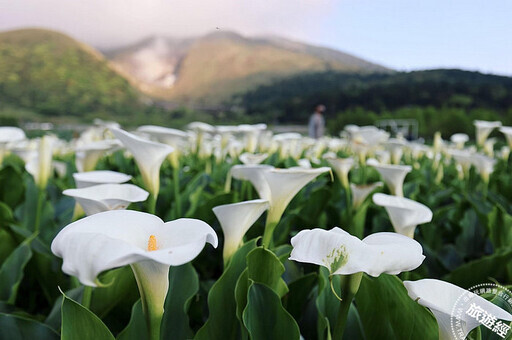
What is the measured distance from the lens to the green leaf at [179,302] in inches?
29.4

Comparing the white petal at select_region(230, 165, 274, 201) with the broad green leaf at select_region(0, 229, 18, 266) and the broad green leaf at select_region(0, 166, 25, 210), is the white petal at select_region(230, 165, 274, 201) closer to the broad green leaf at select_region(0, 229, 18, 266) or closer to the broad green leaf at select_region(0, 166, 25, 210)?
the broad green leaf at select_region(0, 229, 18, 266)

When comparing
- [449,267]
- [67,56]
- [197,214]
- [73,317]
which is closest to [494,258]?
[449,267]

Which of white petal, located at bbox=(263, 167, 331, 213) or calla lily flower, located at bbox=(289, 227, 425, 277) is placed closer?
calla lily flower, located at bbox=(289, 227, 425, 277)

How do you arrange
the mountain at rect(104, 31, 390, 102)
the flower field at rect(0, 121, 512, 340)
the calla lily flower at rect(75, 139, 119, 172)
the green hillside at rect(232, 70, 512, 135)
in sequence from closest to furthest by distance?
the flower field at rect(0, 121, 512, 340), the calla lily flower at rect(75, 139, 119, 172), the green hillside at rect(232, 70, 512, 135), the mountain at rect(104, 31, 390, 102)

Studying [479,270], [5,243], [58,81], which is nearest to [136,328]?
[5,243]

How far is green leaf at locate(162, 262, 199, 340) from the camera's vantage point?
748 millimetres

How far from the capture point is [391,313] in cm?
70

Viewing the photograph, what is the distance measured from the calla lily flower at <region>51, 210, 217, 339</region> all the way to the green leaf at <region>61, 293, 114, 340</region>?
0.22ft

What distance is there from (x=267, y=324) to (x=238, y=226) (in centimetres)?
22

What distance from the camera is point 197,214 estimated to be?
1.28 metres

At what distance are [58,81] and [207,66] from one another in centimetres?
1285

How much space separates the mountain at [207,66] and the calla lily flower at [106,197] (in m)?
24.8

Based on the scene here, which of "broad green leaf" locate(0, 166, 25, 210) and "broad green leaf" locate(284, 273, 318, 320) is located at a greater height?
"broad green leaf" locate(284, 273, 318, 320)

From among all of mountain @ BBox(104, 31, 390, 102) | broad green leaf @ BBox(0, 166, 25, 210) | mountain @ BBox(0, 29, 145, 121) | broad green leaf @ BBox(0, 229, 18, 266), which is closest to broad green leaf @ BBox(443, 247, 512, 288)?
broad green leaf @ BBox(0, 229, 18, 266)
